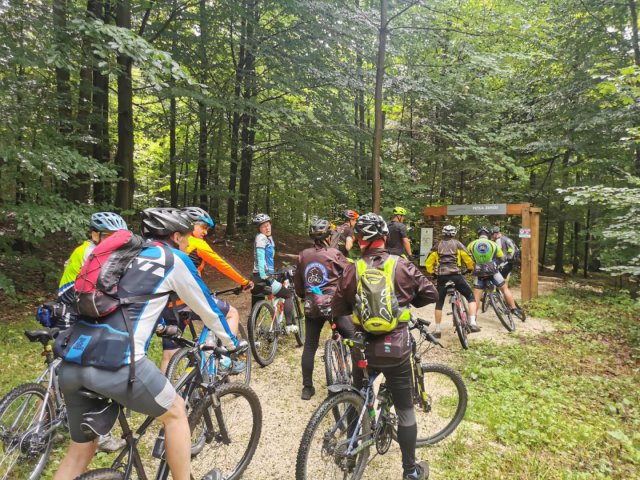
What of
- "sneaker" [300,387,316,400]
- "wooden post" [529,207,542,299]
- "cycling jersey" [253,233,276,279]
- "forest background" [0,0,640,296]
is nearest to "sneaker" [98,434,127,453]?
"sneaker" [300,387,316,400]

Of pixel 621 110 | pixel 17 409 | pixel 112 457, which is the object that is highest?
pixel 621 110

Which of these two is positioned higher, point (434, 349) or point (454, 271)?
point (454, 271)

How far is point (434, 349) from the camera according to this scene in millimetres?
6855

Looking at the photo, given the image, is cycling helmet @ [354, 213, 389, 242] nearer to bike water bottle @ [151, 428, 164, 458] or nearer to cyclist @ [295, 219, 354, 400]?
cyclist @ [295, 219, 354, 400]

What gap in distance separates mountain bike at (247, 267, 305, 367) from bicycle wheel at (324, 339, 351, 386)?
1.39 metres

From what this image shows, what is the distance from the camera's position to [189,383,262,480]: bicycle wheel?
308cm

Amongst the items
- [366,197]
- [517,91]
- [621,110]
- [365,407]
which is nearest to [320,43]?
[366,197]

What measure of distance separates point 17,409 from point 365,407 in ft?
9.02

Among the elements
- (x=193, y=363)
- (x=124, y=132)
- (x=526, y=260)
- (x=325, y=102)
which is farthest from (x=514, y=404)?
(x=124, y=132)

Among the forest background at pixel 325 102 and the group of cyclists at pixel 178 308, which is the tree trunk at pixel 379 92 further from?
the group of cyclists at pixel 178 308

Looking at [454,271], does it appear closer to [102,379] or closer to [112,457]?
[112,457]

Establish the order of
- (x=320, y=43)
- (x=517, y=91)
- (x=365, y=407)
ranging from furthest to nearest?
(x=517, y=91) < (x=320, y=43) < (x=365, y=407)

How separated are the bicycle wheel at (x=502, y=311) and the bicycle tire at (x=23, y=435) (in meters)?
7.51

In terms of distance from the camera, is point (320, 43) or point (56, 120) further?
point (320, 43)
